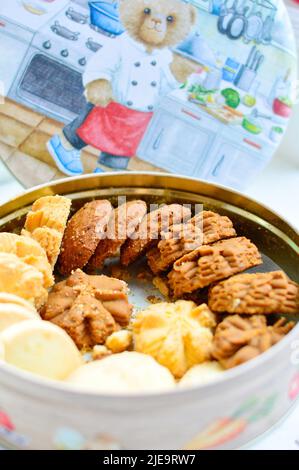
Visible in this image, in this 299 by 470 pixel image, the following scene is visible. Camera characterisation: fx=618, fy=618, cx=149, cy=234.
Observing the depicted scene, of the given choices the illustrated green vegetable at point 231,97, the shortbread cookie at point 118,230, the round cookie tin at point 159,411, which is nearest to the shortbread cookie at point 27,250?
the shortbread cookie at point 118,230

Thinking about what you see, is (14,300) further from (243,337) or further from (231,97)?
(231,97)

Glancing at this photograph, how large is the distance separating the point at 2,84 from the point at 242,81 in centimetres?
47

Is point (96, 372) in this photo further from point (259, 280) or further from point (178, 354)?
point (259, 280)

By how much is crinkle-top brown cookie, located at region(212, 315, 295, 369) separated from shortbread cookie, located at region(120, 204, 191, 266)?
22 centimetres

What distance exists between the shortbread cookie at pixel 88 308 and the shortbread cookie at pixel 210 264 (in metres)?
0.09

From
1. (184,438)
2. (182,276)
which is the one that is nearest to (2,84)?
(182,276)

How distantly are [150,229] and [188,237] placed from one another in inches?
2.8

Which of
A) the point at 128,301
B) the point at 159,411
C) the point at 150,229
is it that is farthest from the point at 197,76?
the point at 159,411

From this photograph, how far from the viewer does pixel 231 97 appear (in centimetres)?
122

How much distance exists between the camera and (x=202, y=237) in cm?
99

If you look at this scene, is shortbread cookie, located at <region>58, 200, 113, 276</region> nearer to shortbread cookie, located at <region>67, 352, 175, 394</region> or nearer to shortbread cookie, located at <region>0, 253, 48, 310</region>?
shortbread cookie, located at <region>0, 253, 48, 310</region>

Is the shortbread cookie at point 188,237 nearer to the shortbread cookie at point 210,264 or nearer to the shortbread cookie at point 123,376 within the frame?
the shortbread cookie at point 210,264

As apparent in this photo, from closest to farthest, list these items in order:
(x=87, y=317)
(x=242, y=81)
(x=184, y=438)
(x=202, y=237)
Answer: (x=184, y=438) < (x=87, y=317) < (x=202, y=237) < (x=242, y=81)

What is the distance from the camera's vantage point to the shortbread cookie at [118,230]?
1011 mm
